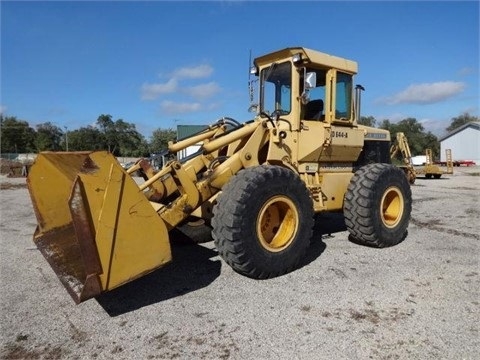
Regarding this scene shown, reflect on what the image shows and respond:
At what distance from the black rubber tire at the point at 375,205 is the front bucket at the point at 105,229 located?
9.70 feet

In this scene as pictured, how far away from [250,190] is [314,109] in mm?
2250

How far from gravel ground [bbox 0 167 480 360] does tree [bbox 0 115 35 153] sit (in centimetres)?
8893

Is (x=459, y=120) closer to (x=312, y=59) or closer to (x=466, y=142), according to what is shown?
(x=466, y=142)

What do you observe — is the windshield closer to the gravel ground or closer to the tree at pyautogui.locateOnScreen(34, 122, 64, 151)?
the gravel ground

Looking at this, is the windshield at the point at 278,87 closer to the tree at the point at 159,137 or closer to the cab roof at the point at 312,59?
the cab roof at the point at 312,59

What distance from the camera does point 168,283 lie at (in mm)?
4727

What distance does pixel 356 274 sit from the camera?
504cm

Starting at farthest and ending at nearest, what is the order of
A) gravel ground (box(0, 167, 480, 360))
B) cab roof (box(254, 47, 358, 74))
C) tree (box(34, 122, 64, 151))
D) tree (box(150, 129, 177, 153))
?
tree (box(34, 122, 64, 151))
tree (box(150, 129, 177, 153))
cab roof (box(254, 47, 358, 74))
gravel ground (box(0, 167, 480, 360))

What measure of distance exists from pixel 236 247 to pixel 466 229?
17.9 ft

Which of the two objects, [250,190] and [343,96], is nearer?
[250,190]

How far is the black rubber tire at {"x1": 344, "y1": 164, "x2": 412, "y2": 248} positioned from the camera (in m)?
5.90

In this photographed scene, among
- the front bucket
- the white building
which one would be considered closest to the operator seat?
the front bucket

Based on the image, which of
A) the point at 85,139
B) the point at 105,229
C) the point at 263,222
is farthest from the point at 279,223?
the point at 85,139

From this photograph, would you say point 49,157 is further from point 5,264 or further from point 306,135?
point 306,135
